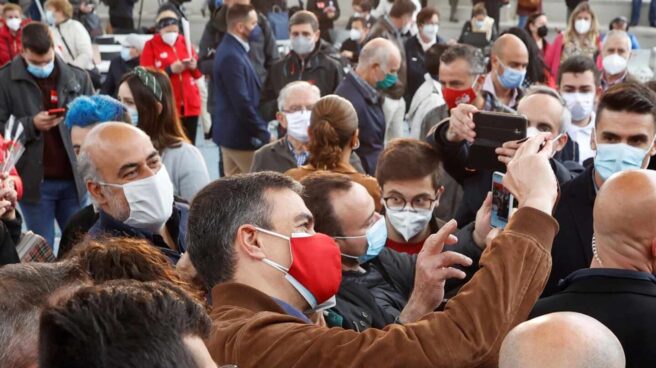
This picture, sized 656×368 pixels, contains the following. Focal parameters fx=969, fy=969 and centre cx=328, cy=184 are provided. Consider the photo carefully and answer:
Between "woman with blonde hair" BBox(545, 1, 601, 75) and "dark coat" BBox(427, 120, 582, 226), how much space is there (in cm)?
670

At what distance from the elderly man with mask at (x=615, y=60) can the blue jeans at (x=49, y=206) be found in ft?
15.7

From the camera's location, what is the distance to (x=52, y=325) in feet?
5.68

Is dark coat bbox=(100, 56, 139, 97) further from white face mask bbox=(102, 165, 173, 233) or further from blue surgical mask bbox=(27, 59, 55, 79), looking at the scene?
white face mask bbox=(102, 165, 173, 233)

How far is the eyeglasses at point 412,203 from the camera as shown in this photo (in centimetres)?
446

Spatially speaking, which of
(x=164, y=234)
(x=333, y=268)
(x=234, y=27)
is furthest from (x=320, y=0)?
(x=333, y=268)

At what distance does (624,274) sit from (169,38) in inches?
289

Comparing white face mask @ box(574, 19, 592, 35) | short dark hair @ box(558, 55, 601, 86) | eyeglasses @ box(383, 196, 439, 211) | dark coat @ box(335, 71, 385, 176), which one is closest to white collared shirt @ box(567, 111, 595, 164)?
short dark hair @ box(558, 55, 601, 86)

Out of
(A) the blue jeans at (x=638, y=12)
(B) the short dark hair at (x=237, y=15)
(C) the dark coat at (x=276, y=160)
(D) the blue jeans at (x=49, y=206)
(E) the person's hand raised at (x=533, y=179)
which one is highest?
(E) the person's hand raised at (x=533, y=179)

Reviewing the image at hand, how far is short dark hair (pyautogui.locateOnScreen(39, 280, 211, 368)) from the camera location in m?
1.66

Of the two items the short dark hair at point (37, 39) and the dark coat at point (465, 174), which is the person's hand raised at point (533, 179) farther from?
the short dark hair at point (37, 39)

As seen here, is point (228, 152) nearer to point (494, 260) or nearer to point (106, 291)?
point (494, 260)

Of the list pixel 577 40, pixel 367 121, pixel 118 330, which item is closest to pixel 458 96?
pixel 367 121

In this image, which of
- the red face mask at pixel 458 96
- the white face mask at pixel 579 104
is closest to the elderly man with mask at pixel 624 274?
the red face mask at pixel 458 96

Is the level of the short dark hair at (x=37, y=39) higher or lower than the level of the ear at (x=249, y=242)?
lower
